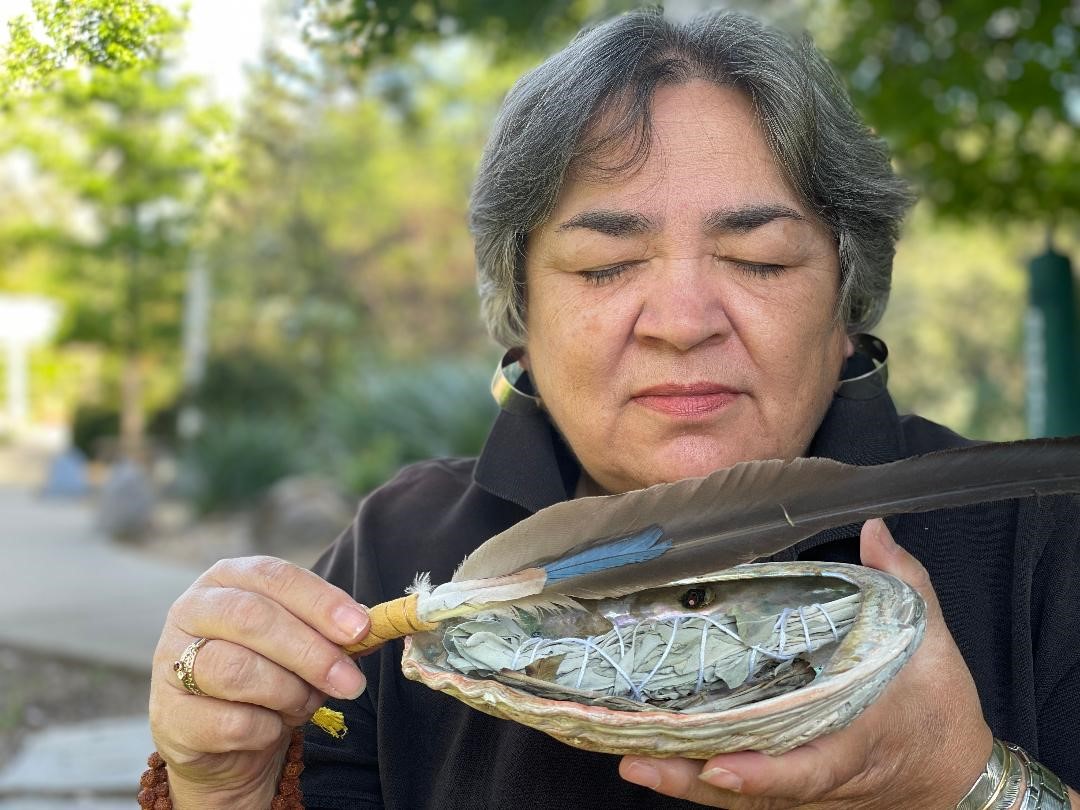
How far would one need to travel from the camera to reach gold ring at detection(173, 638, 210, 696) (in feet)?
4.98

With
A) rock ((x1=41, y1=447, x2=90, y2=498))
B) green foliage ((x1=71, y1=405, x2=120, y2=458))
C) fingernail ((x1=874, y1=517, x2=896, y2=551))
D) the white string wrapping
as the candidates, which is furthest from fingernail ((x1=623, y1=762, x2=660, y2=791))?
green foliage ((x1=71, y1=405, x2=120, y2=458))

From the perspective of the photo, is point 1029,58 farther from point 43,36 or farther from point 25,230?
point 25,230

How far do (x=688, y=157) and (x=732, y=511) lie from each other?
661 mm

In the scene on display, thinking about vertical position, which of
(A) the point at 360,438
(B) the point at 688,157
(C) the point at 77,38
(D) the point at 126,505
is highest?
(D) the point at 126,505

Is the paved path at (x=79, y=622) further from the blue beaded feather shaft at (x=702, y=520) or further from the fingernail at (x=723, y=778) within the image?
the fingernail at (x=723, y=778)

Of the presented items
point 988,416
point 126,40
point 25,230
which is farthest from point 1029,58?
point 25,230

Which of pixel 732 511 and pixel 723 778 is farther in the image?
pixel 732 511

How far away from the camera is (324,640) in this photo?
1.50 metres

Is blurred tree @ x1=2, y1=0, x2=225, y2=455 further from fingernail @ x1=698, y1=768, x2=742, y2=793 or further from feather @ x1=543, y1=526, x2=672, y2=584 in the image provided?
fingernail @ x1=698, y1=768, x2=742, y2=793

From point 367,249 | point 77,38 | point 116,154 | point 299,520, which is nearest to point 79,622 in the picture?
point 299,520

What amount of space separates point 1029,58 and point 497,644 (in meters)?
5.57

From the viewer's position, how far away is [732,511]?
1470 millimetres

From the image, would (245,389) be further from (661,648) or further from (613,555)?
(613,555)

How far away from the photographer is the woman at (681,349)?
5.94 feet
